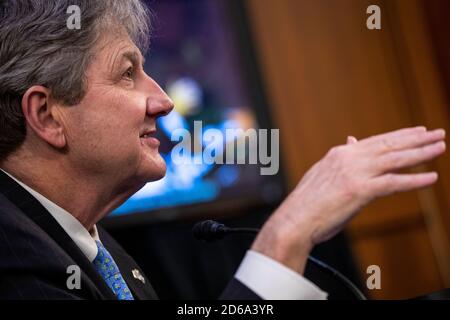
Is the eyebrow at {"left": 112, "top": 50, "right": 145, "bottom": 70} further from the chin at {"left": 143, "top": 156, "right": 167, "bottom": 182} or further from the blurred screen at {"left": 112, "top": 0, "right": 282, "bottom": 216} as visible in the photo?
Result: the blurred screen at {"left": 112, "top": 0, "right": 282, "bottom": 216}

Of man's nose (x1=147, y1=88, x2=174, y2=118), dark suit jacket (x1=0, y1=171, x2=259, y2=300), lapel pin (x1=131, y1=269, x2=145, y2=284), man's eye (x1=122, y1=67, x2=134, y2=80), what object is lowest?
lapel pin (x1=131, y1=269, x2=145, y2=284)

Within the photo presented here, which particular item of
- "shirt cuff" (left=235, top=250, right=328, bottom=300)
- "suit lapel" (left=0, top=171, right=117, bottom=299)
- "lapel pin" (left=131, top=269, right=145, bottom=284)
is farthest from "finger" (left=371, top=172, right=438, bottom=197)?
"lapel pin" (left=131, top=269, right=145, bottom=284)

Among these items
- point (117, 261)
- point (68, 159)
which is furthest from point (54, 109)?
point (117, 261)

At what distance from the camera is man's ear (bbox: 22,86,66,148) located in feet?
5.24

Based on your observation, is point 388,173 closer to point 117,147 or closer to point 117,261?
point 117,147

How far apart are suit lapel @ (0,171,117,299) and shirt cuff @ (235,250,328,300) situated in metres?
0.38

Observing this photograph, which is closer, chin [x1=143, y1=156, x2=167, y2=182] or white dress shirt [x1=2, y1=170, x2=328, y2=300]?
white dress shirt [x1=2, y1=170, x2=328, y2=300]

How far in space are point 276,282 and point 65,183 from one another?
2.05 ft

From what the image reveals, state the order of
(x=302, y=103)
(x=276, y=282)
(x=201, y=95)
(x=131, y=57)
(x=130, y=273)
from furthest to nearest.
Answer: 1. (x=302, y=103)
2. (x=201, y=95)
3. (x=130, y=273)
4. (x=131, y=57)
5. (x=276, y=282)

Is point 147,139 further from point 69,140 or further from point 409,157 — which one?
point 409,157

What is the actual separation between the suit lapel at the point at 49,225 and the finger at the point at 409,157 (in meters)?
0.60

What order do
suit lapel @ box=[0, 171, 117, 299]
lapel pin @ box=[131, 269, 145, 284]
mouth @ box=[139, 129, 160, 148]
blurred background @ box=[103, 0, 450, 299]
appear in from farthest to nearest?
blurred background @ box=[103, 0, 450, 299]
lapel pin @ box=[131, 269, 145, 284]
mouth @ box=[139, 129, 160, 148]
suit lapel @ box=[0, 171, 117, 299]

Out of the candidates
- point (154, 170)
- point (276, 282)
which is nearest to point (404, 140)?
point (276, 282)

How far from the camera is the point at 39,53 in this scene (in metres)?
1.58
